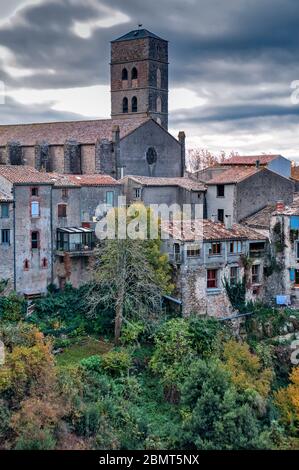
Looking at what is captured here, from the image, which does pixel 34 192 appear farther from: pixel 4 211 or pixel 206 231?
pixel 206 231

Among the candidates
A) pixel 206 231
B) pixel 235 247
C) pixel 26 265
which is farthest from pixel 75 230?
pixel 235 247

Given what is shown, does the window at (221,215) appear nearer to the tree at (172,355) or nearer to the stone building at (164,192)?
the stone building at (164,192)

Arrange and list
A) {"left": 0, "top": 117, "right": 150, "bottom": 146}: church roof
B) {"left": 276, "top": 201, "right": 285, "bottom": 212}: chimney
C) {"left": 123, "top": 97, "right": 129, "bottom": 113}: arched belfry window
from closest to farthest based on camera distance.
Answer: {"left": 276, "top": 201, "right": 285, "bottom": 212}: chimney → {"left": 0, "top": 117, "right": 150, "bottom": 146}: church roof → {"left": 123, "top": 97, "right": 129, "bottom": 113}: arched belfry window

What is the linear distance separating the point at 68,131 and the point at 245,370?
26450 mm

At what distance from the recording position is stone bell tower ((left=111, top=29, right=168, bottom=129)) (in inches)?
2576

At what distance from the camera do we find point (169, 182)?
49281mm

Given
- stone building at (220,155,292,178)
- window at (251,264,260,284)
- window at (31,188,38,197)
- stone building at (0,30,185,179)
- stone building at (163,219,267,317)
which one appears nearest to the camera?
stone building at (163,219,267,317)

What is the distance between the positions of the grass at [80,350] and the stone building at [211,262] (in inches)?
215

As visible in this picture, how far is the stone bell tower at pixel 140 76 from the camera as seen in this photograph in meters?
65.4

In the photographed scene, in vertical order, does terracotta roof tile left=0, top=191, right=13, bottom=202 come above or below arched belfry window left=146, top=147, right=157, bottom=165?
below

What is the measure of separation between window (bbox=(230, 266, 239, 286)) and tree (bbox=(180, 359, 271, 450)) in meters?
10.6

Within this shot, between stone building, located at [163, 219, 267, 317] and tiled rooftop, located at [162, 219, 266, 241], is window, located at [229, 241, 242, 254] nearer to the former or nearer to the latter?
stone building, located at [163, 219, 267, 317]

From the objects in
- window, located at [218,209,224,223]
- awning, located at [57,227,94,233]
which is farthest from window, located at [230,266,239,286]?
awning, located at [57,227,94,233]

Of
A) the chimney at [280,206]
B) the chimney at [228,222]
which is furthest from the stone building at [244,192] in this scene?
the chimney at [280,206]
